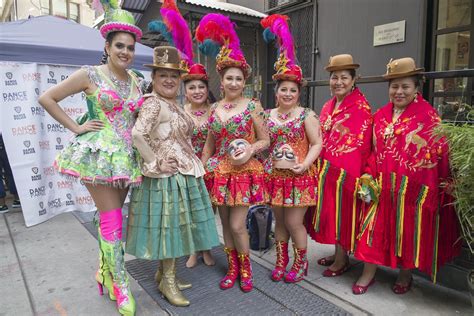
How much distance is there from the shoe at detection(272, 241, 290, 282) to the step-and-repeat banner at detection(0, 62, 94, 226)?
294 cm

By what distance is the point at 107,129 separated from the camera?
245 centimetres

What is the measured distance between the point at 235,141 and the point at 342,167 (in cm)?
90

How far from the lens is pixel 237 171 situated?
279 centimetres

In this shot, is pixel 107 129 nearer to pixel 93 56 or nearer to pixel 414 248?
pixel 414 248

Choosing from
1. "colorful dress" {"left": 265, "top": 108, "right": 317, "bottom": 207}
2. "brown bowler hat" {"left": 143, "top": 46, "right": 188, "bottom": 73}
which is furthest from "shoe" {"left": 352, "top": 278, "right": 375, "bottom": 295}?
"brown bowler hat" {"left": 143, "top": 46, "right": 188, "bottom": 73}

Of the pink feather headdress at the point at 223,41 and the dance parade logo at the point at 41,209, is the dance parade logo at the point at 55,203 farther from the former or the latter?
the pink feather headdress at the point at 223,41

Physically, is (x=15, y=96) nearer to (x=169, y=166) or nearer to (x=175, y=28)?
(x=175, y=28)

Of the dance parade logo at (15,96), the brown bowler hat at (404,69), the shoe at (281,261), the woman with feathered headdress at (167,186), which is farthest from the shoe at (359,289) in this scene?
the dance parade logo at (15,96)

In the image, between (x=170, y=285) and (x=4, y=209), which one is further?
(x=4, y=209)

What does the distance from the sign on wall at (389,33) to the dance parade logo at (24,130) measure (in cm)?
527

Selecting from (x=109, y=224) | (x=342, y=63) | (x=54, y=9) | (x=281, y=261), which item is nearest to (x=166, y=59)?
(x=109, y=224)

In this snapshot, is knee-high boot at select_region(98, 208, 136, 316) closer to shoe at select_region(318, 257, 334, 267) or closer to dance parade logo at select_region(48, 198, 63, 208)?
shoe at select_region(318, 257, 334, 267)

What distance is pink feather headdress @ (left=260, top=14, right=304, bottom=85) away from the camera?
2791 millimetres

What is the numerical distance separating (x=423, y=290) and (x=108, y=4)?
3.26 metres
